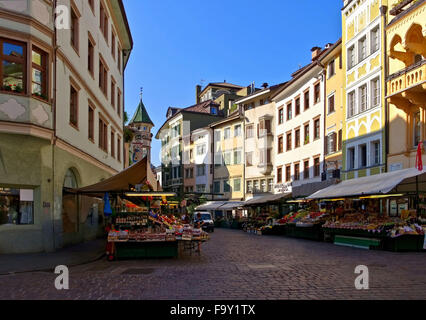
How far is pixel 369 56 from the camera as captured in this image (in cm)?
2666

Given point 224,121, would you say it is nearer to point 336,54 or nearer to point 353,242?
point 336,54

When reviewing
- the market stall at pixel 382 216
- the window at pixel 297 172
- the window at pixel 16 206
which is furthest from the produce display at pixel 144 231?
the window at pixel 297 172

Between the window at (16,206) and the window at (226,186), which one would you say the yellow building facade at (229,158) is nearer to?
the window at (226,186)

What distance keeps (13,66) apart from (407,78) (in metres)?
17.4

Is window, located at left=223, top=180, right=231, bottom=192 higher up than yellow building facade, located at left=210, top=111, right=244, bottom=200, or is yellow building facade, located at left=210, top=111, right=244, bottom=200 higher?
yellow building facade, located at left=210, top=111, right=244, bottom=200

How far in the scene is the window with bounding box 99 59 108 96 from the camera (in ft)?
86.3

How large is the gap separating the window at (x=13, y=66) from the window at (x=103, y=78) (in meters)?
10.6

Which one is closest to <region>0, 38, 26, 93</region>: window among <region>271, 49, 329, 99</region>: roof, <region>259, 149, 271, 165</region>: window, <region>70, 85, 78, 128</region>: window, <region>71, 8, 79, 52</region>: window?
<region>70, 85, 78, 128</region>: window

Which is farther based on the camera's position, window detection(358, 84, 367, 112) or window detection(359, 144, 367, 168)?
window detection(359, 144, 367, 168)

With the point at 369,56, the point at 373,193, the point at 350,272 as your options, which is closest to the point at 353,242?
the point at 373,193

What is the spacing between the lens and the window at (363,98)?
27522 millimetres

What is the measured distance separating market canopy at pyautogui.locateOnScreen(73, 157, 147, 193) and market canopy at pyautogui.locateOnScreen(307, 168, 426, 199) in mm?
9214

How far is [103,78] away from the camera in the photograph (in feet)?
89.0

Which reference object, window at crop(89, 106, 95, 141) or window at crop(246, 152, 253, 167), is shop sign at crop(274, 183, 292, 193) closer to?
window at crop(246, 152, 253, 167)
